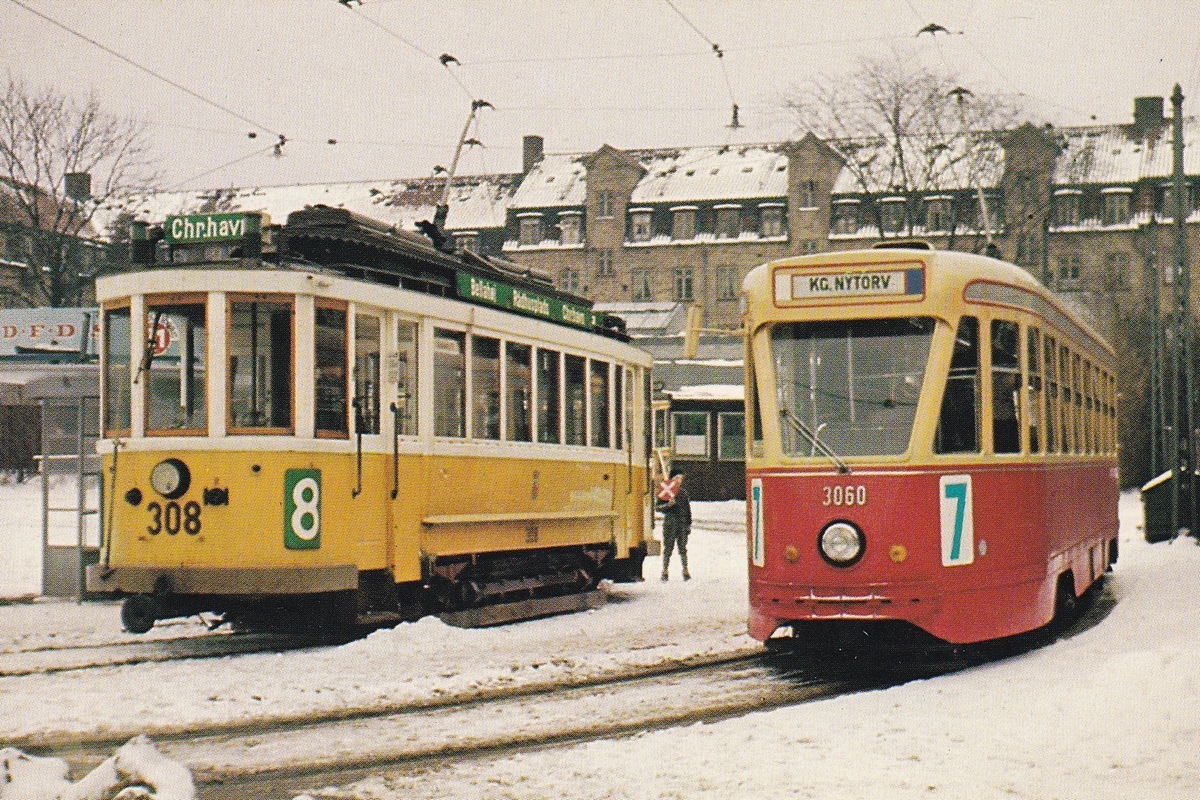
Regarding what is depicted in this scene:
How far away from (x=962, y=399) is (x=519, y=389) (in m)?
5.37

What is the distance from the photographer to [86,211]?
132 ft

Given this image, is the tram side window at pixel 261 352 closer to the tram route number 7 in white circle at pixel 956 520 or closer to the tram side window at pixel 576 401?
the tram side window at pixel 576 401

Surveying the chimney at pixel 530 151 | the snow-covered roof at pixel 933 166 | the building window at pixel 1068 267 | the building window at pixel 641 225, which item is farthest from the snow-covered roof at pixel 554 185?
the snow-covered roof at pixel 933 166

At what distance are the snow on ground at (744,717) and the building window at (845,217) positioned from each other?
53.4 metres

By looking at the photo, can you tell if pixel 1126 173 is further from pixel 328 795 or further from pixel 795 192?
pixel 328 795

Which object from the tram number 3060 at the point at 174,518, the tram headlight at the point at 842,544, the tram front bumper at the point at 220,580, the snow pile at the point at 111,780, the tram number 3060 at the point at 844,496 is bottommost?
the snow pile at the point at 111,780

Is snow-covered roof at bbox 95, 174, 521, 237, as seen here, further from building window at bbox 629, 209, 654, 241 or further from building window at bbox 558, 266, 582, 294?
building window at bbox 629, 209, 654, 241

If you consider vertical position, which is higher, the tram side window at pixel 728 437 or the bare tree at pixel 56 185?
the bare tree at pixel 56 185

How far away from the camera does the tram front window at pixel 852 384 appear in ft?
33.0

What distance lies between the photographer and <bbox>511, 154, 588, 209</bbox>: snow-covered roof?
7156cm

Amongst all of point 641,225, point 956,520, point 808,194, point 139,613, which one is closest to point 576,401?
point 139,613

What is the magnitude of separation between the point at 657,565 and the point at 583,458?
23.8 feet

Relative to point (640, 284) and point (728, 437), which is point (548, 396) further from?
point (640, 284)

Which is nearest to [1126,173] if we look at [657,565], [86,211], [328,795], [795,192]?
[795,192]
